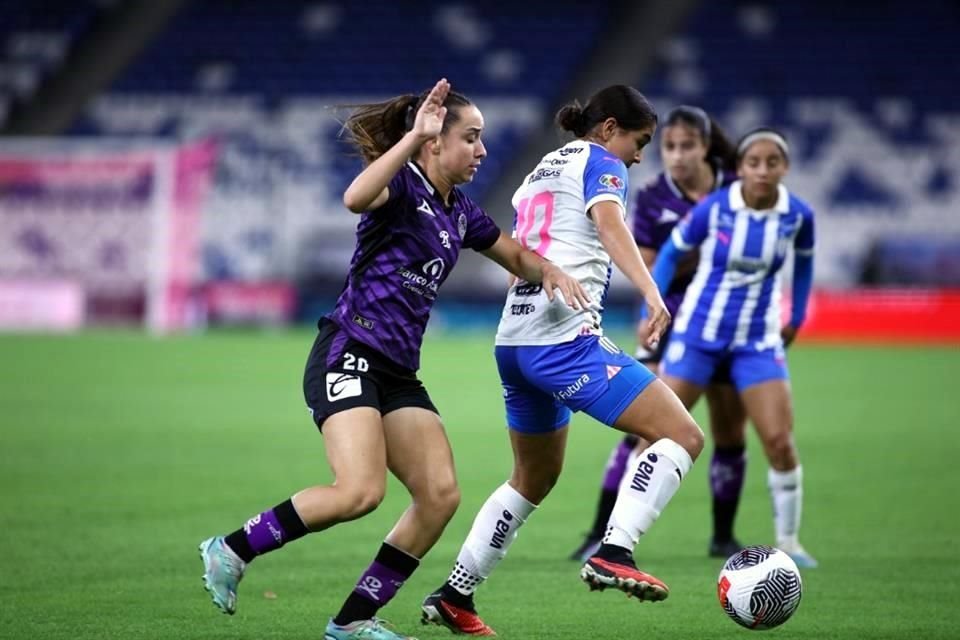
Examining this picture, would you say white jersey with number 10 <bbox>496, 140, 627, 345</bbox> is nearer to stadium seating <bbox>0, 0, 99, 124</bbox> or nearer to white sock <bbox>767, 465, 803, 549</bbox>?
white sock <bbox>767, 465, 803, 549</bbox>

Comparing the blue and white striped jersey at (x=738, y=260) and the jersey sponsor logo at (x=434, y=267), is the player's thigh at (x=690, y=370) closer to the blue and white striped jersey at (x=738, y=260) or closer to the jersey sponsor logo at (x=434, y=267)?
the blue and white striped jersey at (x=738, y=260)

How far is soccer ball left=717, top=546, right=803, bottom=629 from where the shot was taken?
6.34m

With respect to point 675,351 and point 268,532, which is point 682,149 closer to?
point 675,351

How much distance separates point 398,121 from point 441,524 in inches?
62.5

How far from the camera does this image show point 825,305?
2859 centimetres

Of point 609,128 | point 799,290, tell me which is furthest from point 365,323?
point 799,290

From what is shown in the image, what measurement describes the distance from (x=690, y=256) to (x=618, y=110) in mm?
2759

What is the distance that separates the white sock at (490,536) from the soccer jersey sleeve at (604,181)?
52.1 inches

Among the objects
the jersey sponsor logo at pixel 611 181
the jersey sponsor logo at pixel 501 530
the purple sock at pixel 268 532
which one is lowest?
the purple sock at pixel 268 532

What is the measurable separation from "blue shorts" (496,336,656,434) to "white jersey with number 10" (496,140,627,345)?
0.05 metres

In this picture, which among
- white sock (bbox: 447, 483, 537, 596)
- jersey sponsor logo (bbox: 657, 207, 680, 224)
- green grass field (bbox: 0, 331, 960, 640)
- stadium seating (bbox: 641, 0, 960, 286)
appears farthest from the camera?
stadium seating (bbox: 641, 0, 960, 286)

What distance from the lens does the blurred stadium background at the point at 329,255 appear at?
9.84m

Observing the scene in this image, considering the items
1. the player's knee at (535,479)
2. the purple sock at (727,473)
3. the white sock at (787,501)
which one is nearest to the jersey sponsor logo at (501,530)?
the player's knee at (535,479)

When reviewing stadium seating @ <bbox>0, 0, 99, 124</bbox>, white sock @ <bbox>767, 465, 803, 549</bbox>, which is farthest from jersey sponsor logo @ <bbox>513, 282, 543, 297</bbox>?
stadium seating @ <bbox>0, 0, 99, 124</bbox>
